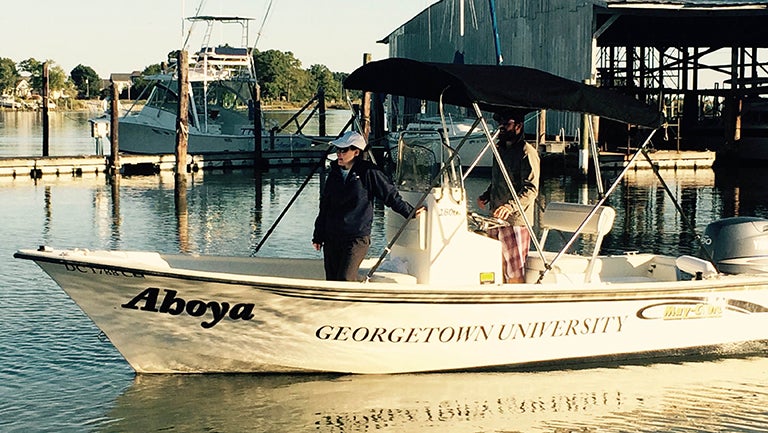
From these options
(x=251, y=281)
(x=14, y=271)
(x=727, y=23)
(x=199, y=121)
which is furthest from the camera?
(x=199, y=121)

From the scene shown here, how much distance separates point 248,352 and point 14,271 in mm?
7504

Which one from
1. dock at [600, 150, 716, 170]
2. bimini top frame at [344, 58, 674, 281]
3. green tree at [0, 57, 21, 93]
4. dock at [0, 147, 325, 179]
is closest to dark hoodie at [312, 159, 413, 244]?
bimini top frame at [344, 58, 674, 281]

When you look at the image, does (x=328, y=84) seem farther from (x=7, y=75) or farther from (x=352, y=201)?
(x=352, y=201)

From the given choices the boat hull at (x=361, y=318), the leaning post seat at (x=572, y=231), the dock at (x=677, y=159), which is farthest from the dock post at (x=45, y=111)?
the leaning post seat at (x=572, y=231)

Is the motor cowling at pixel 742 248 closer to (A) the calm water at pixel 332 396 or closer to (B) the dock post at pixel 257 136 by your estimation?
(A) the calm water at pixel 332 396

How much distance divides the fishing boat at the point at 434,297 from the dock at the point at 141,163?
73.1 feet

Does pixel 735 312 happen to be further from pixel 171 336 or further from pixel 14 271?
pixel 14 271

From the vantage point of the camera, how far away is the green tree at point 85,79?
7279 inches

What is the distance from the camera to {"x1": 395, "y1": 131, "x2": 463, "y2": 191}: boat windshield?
9.98 metres

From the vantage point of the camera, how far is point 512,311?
9797 millimetres

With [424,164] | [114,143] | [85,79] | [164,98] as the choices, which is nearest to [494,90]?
[424,164]

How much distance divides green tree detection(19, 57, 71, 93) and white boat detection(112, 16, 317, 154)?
126 meters

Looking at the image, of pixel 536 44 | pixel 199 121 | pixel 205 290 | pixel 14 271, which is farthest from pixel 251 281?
pixel 199 121

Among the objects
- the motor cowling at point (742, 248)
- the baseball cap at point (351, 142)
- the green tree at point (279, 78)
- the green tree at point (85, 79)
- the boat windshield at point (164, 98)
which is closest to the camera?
the baseball cap at point (351, 142)
